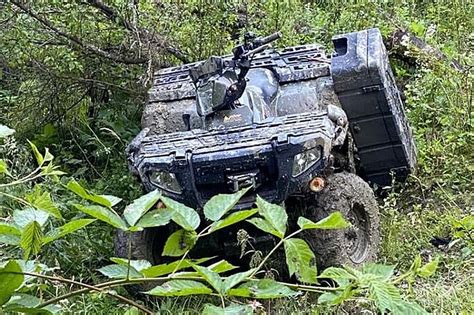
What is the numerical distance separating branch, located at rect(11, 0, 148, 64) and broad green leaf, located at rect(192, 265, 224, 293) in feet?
21.5

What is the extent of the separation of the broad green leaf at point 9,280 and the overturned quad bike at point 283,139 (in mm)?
3500

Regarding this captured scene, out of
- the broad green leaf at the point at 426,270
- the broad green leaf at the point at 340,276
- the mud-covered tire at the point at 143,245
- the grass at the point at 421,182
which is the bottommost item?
the grass at the point at 421,182

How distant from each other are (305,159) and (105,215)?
146 inches

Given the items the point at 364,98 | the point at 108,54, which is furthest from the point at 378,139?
the point at 108,54

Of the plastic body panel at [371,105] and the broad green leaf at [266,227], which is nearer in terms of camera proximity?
the broad green leaf at [266,227]

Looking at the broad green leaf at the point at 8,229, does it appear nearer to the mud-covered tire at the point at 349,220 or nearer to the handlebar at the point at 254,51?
the mud-covered tire at the point at 349,220

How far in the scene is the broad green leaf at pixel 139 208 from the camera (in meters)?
1.14

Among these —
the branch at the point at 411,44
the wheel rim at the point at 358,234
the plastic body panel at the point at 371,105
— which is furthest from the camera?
the branch at the point at 411,44

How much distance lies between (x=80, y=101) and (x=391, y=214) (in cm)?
351

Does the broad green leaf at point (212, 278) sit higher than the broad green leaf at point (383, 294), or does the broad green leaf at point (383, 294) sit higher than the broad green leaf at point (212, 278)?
the broad green leaf at point (212, 278)

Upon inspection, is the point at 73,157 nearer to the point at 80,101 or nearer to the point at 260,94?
the point at 80,101

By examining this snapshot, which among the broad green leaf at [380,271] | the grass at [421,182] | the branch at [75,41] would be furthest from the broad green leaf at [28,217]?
the branch at [75,41]

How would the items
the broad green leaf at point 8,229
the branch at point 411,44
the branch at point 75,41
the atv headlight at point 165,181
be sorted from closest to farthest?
the broad green leaf at point 8,229 < the atv headlight at point 165,181 < the branch at point 75,41 < the branch at point 411,44

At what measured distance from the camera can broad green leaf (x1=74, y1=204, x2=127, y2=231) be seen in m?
1.10
